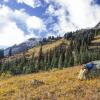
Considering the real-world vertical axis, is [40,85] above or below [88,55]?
below

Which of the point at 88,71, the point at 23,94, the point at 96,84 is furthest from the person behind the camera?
the point at 88,71

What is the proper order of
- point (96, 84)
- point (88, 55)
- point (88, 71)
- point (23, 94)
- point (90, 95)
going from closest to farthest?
point (90, 95) < point (23, 94) < point (96, 84) < point (88, 71) < point (88, 55)

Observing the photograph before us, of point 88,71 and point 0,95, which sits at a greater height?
point 88,71

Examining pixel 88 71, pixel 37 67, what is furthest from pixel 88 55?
pixel 88 71

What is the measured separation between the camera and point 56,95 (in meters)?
23.0

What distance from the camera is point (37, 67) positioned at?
7712 inches

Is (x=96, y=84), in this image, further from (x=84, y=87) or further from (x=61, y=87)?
(x=61, y=87)

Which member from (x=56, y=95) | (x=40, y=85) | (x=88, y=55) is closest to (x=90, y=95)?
(x=56, y=95)

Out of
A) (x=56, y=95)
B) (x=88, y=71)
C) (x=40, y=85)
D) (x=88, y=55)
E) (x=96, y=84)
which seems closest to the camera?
(x=56, y=95)

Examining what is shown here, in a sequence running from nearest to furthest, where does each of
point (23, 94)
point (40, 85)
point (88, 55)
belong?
1. point (23, 94)
2. point (40, 85)
3. point (88, 55)

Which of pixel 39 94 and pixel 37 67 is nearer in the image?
pixel 39 94

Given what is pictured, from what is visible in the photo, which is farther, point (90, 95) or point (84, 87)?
point (84, 87)

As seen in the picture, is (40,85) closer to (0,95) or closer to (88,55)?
(0,95)

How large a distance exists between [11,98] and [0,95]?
2402mm
